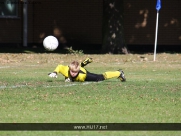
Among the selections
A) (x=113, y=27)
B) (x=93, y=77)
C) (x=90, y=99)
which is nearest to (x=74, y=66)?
(x=93, y=77)

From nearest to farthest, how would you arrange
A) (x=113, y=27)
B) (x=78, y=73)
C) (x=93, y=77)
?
(x=78, y=73), (x=93, y=77), (x=113, y=27)

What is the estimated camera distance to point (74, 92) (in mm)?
13273

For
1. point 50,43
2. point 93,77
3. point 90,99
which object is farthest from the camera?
point 50,43

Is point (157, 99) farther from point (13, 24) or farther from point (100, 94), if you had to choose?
point (13, 24)

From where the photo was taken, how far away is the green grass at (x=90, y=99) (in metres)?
10.4

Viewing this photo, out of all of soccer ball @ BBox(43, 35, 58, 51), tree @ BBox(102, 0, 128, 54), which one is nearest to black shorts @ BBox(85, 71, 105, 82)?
soccer ball @ BBox(43, 35, 58, 51)

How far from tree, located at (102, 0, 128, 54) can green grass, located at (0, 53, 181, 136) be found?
24.8 ft

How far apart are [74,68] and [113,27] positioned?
42.3 feet

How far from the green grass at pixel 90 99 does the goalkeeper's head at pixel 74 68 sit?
0.88 ft

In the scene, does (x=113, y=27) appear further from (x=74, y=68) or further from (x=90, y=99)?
(x=90, y=99)

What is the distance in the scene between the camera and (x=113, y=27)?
27.1 metres

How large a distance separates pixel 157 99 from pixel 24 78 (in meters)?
4.91

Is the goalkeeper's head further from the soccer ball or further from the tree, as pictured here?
the tree

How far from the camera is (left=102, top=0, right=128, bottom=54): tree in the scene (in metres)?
27.0
